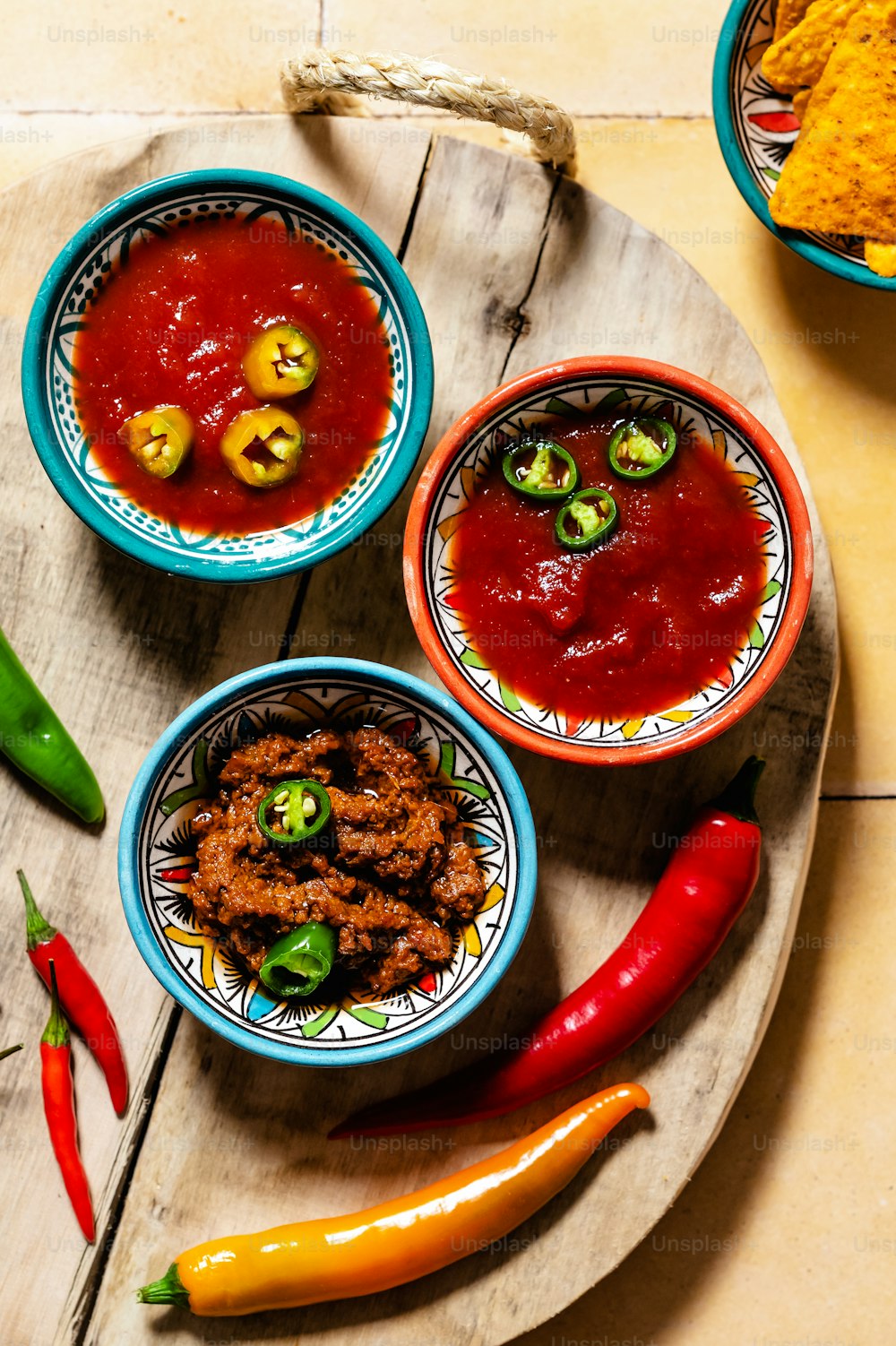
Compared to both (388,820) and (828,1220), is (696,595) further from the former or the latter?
(828,1220)

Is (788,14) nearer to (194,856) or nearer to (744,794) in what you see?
(744,794)

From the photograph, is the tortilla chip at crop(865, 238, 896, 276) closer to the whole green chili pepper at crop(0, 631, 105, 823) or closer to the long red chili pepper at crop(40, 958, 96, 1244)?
the whole green chili pepper at crop(0, 631, 105, 823)

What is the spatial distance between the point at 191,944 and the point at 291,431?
1256 mm

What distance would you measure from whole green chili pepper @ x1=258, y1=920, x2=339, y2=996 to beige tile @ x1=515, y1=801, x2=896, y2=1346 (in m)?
1.73

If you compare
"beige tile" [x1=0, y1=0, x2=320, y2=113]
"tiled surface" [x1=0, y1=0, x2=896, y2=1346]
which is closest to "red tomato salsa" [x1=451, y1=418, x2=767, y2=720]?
"tiled surface" [x1=0, y1=0, x2=896, y2=1346]

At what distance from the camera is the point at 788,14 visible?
297 centimetres

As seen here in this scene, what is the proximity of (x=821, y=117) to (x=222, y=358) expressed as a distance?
66.9 inches

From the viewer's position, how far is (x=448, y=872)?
2.72 m

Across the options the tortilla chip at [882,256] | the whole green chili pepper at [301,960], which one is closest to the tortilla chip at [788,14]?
the tortilla chip at [882,256]

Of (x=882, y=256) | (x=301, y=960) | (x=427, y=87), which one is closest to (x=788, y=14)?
(x=882, y=256)

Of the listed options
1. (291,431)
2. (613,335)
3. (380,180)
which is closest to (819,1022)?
(613,335)

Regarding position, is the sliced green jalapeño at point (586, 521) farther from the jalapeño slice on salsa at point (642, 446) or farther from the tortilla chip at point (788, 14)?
the tortilla chip at point (788, 14)

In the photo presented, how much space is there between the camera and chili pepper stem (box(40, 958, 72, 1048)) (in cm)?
291

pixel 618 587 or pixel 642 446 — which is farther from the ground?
pixel 642 446
